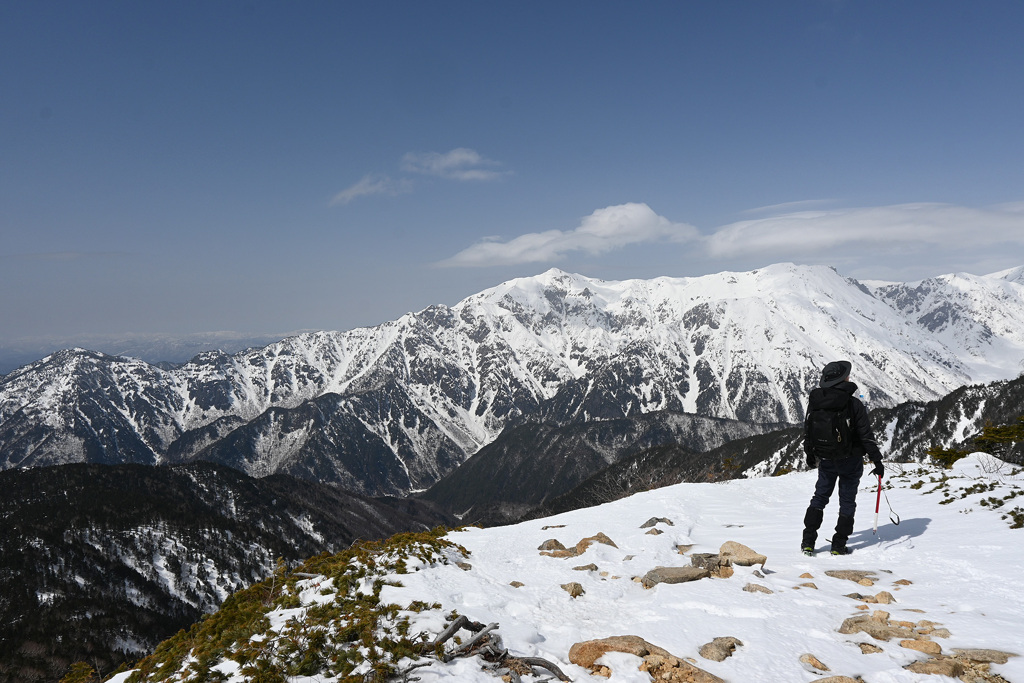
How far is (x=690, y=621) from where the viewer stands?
305 inches

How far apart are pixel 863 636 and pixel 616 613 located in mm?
3497

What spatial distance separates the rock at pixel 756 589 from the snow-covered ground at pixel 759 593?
0.44 feet

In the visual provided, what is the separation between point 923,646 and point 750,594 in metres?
2.59

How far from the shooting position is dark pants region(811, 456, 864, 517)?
35.7 feet

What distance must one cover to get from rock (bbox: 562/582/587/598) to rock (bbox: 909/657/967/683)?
493 centimetres

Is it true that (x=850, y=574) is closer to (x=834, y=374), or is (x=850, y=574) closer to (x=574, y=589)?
(x=834, y=374)

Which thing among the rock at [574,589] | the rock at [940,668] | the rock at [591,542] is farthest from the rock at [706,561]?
the rock at [940,668]

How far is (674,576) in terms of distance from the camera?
31.4 ft

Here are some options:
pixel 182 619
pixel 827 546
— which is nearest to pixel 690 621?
pixel 827 546

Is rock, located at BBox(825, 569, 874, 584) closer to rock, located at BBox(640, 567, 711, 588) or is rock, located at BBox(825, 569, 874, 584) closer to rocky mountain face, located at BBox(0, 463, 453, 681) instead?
rock, located at BBox(640, 567, 711, 588)

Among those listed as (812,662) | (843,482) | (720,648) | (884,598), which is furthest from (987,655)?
(843,482)

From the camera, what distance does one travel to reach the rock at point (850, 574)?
372 inches

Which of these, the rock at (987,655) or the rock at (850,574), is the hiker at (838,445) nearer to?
the rock at (850,574)

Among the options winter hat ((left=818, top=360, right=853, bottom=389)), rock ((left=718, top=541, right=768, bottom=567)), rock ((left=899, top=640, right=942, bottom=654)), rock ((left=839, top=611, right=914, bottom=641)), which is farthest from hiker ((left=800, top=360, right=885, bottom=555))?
rock ((left=899, top=640, right=942, bottom=654))
